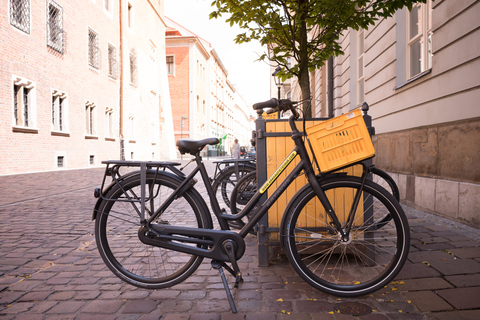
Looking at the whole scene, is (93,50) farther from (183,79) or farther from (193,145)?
(183,79)

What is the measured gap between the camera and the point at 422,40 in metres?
7.10

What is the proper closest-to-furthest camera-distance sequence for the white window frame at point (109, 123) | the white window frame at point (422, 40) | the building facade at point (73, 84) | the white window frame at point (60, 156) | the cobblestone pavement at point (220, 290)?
the cobblestone pavement at point (220, 290)
the white window frame at point (422, 40)
the building facade at point (73, 84)
the white window frame at point (60, 156)
the white window frame at point (109, 123)

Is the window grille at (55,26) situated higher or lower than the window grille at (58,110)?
higher

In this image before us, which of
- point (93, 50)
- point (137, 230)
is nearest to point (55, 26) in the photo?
point (93, 50)

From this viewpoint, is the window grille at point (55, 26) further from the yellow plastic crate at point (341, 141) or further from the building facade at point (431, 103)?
the yellow plastic crate at point (341, 141)

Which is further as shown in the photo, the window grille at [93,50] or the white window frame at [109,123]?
the white window frame at [109,123]

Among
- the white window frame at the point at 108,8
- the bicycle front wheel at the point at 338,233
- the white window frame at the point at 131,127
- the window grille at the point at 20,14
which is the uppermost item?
the white window frame at the point at 108,8

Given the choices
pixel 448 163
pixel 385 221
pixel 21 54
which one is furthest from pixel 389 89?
pixel 21 54

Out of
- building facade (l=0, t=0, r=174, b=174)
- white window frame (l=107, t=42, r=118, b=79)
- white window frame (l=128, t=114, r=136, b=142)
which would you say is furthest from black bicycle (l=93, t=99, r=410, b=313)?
white window frame (l=128, t=114, r=136, b=142)

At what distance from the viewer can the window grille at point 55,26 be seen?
16562mm

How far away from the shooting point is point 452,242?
4207 mm

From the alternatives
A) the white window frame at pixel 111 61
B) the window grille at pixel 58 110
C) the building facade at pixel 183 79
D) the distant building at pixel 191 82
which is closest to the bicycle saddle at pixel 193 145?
the window grille at pixel 58 110

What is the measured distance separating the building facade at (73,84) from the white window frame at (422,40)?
41.0ft

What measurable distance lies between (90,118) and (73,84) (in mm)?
2827
